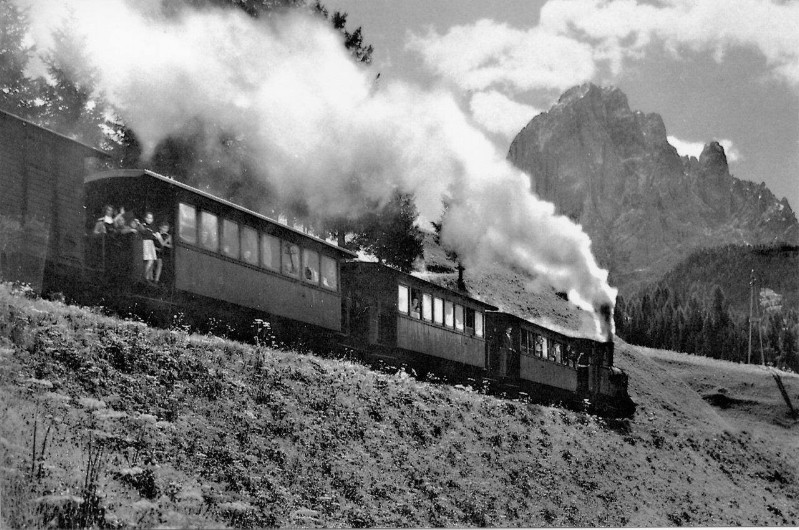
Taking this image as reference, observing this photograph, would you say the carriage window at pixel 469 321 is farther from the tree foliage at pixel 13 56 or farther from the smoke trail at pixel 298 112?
the tree foliage at pixel 13 56

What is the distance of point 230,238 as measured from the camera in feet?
50.6

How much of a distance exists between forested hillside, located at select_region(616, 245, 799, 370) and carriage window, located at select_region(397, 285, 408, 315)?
2089 cm

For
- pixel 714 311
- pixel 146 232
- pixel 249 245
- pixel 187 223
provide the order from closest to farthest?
pixel 146 232
pixel 187 223
pixel 249 245
pixel 714 311

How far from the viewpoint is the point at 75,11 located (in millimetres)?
13773

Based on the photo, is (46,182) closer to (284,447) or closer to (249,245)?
(249,245)

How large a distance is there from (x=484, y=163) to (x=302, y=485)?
13439 millimetres

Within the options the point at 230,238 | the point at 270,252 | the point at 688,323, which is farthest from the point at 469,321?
the point at 688,323

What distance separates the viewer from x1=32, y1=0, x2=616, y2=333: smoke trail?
18.3 meters

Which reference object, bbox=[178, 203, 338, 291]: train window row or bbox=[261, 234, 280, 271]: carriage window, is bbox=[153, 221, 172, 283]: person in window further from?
bbox=[261, 234, 280, 271]: carriage window

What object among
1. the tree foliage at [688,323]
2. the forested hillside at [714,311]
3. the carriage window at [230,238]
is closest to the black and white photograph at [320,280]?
the carriage window at [230,238]

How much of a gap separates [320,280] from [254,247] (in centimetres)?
234

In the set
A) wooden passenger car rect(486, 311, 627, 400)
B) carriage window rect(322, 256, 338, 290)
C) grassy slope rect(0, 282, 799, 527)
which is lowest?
grassy slope rect(0, 282, 799, 527)

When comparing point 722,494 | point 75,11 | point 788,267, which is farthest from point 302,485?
point 788,267

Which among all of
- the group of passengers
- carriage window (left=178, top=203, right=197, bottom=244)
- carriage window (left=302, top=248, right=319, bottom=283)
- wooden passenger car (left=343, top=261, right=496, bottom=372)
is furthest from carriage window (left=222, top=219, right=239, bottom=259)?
wooden passenger car (left=343, top=261, right=496, bottom=372)
